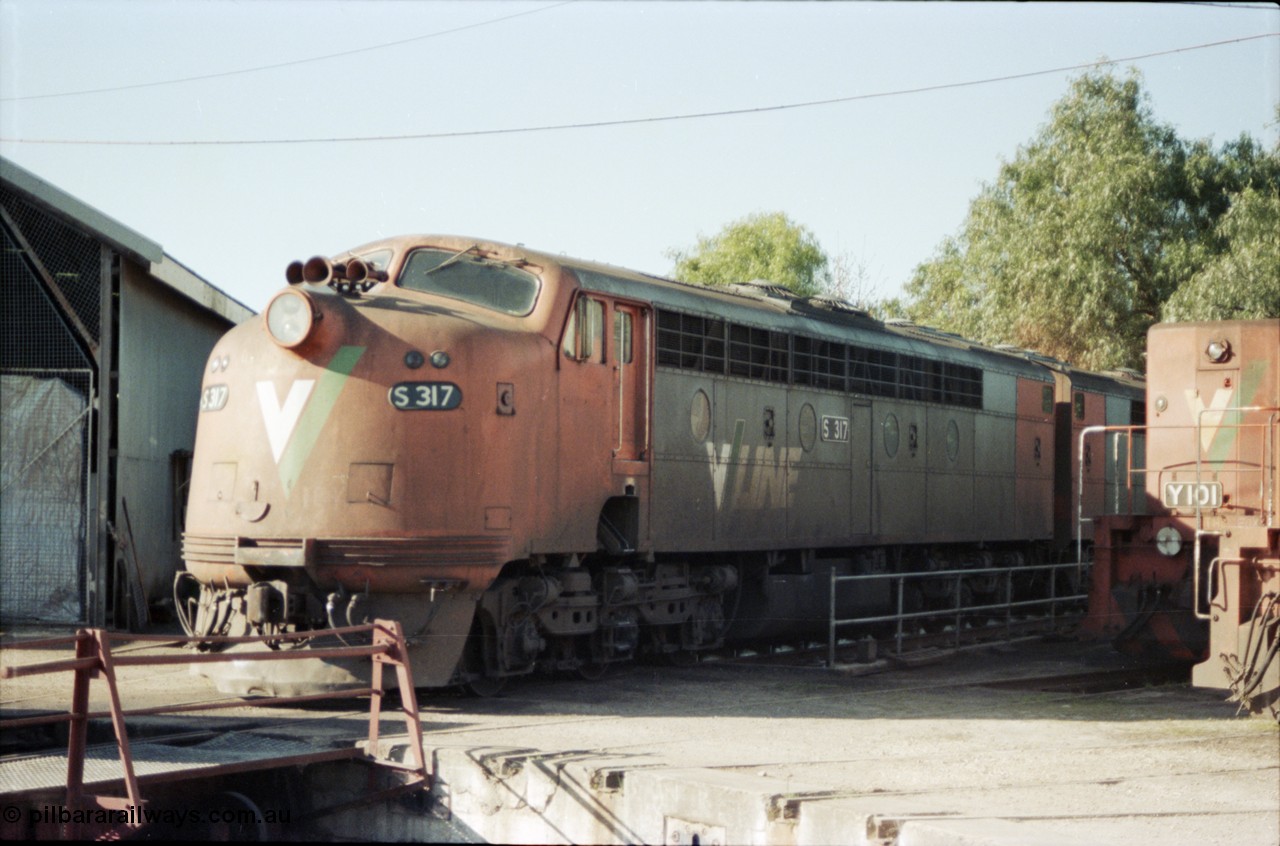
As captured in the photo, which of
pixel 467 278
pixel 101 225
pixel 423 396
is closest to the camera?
pixel 423 396

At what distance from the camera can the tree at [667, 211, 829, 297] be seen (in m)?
50.9

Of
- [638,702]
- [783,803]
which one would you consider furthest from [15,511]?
[783,803]

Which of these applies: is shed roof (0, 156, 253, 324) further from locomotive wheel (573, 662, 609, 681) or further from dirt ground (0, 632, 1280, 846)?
locomotive wheel (573, 662, 609, 681)

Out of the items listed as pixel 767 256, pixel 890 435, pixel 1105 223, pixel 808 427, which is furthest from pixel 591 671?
pixel 767 256

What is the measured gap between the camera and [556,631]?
39.3 ft

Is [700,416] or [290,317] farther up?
[290,317]

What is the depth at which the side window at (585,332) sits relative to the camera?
468 inches

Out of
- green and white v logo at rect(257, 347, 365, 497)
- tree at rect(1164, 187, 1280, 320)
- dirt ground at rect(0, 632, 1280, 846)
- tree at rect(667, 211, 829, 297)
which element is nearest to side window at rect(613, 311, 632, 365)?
green and white v logo at rect(257, 347, 365, 497)

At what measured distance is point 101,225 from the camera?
16.5 meters

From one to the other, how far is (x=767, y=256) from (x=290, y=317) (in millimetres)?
41701

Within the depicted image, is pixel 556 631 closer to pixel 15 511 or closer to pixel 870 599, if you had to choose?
pixel 870 599

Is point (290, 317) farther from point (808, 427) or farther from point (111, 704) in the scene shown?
point (808, 427)

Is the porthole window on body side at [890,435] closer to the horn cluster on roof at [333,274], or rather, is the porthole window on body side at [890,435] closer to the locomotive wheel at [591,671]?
the locomotive wheel at [591,671]

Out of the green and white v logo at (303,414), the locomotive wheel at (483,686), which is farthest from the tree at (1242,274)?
the green and white v logo at (303,414)
